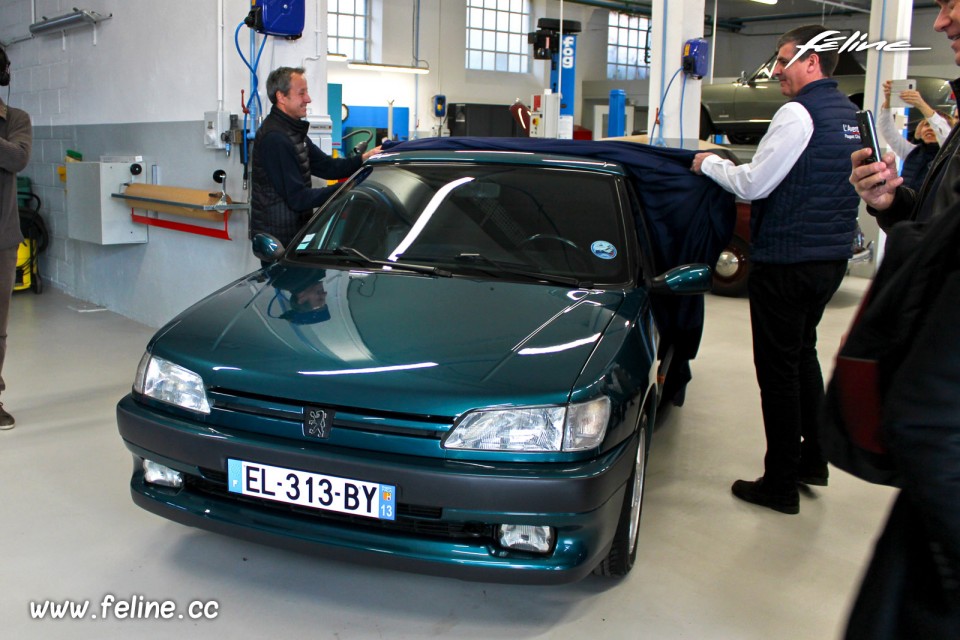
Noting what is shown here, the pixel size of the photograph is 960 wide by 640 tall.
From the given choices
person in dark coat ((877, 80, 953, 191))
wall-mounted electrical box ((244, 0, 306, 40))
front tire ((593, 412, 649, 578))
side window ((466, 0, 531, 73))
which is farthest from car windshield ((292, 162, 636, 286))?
side window ((466, 0, 531, 73))

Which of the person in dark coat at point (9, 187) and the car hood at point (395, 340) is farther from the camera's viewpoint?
the person in dark coat at point (9, 187)

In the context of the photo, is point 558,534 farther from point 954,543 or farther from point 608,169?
point 608,169

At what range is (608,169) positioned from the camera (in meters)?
3.19

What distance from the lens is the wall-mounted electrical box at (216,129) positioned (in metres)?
5.07

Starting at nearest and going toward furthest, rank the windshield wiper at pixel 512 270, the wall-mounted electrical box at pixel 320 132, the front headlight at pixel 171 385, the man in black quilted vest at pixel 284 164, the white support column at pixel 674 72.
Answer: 1. the front headlight at pixel 171 385
2. the windshield wiper at pixel 512 270
3. the man in black quilted vest at pixel 284 164
4. the wall-mounted electrical box at pixel 320 132
5. the white support column at pixel 674 72

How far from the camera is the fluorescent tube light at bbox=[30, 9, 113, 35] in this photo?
253 inches

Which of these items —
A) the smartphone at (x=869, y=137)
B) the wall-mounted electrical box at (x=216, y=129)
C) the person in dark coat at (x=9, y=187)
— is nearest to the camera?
the smartphone at (x=869, y=137)

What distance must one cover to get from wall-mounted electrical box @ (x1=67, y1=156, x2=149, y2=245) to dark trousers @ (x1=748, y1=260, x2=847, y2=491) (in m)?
4.52

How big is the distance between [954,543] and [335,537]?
1.48 meters

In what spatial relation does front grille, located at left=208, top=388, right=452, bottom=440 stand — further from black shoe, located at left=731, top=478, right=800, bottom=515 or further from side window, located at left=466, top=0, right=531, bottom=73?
side window, located at left=466, top=0, right=531, bottom=73

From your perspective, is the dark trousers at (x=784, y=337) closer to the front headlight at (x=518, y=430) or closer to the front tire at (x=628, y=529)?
the front tire at (x=628, y=529)

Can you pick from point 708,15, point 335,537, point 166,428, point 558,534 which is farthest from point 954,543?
point 708,15

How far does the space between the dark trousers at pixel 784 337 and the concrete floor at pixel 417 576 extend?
0.76 ft

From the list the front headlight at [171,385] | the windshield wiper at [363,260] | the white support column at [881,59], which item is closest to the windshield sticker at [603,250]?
the windshield wiper at [363,260]
